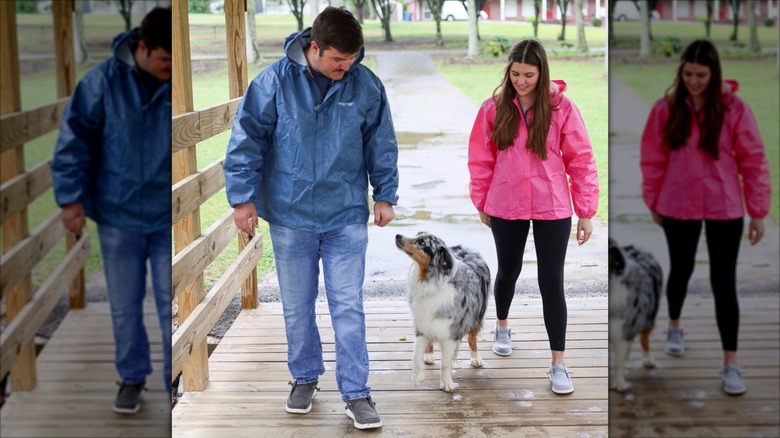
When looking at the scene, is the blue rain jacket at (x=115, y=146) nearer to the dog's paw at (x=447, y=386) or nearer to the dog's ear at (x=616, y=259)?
the dog's ear at (x=616, y=259)

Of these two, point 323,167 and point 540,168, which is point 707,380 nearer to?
point 323,167

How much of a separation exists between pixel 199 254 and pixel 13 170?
2.90 meters

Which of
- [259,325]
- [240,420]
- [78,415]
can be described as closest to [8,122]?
[78,415]

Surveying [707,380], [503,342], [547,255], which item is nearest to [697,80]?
[707,380]

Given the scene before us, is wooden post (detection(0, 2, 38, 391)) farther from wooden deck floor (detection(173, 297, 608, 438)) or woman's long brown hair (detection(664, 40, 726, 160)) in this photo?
wooden deck floor (detection(173, 297, 608, 438))

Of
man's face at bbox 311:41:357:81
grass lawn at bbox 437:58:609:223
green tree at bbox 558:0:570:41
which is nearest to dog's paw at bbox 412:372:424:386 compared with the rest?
man's face at bbox 311:41:357:81

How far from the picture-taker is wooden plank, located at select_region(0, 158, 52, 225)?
4.43 feet

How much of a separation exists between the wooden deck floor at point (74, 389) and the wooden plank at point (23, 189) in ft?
0.64

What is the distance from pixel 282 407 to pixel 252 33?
6993 mm

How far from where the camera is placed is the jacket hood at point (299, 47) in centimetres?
381

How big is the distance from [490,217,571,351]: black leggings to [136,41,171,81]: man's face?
292 cm

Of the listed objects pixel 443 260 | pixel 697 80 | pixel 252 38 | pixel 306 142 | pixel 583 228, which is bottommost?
pixel 443 260

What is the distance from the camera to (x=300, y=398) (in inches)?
162

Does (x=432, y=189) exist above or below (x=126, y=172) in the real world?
below
